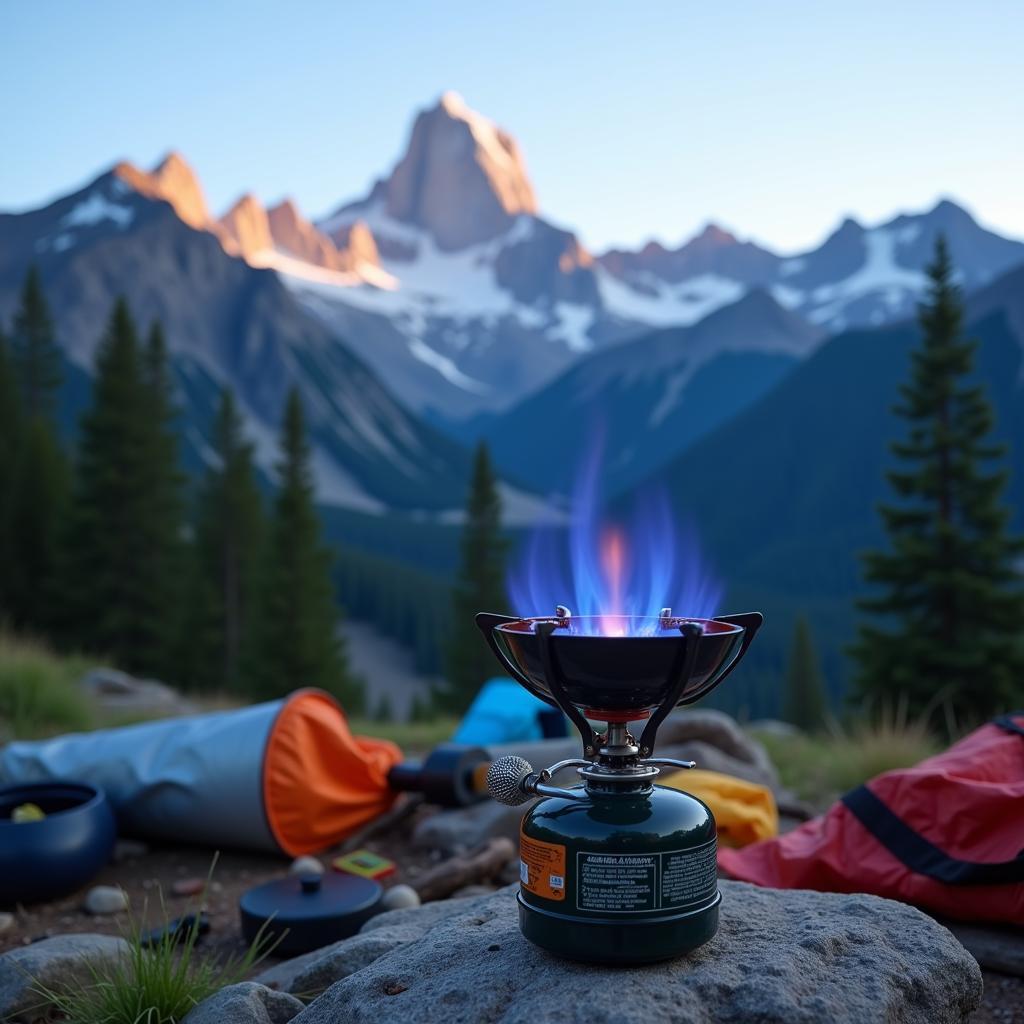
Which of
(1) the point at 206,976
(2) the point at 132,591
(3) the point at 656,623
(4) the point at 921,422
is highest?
(4) the point at 921,422

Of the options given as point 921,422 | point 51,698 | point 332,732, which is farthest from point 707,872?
point 921,422

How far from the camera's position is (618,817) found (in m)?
2.55

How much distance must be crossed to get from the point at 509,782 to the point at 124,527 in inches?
1361

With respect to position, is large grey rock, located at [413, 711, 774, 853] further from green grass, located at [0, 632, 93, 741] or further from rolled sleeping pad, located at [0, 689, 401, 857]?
green grass, located at [0, 632, 93, 741]

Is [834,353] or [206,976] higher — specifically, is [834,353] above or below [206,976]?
above

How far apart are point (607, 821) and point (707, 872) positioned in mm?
326

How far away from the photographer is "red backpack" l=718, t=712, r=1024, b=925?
386 centimetres

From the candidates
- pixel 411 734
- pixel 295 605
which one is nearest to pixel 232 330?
pixel 295 605

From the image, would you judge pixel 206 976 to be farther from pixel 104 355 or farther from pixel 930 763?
pixel 104 355

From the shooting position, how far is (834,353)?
17412 cm

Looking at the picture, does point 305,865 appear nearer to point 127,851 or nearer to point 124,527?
point 127,851

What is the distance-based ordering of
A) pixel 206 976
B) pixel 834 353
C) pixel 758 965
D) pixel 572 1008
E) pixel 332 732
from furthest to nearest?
pixel 834 353, pixel 332 732, pixel 206 976, pixel 758 965, pixel 572 1008

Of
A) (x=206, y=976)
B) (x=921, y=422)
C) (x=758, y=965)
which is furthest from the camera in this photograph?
(x=921, y=422)

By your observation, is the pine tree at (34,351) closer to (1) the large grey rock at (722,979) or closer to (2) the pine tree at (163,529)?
(2) the pine tree at (163,529)
